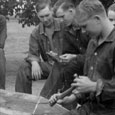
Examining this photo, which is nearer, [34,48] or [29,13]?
[34,48]

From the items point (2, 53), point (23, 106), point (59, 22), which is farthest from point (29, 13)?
point (23, 106)

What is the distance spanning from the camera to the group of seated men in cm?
333

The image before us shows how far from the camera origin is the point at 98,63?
3463 mm

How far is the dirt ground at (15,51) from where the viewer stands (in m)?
9.27

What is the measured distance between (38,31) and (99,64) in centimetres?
258

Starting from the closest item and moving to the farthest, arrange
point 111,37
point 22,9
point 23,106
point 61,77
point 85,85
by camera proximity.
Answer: point 85,85
point 111,37
point 23,106
point 61,77
point 22,9

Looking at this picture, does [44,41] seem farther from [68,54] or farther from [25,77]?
[68,54]

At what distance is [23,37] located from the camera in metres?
19.6

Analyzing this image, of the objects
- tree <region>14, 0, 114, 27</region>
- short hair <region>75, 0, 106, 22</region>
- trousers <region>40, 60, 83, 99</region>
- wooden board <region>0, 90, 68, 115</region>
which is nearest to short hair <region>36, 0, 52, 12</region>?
trousers <region>40, 60, 83, 99</region>

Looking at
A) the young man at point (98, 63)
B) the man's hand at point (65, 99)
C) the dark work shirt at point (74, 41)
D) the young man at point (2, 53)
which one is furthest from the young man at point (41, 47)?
the young man at point (98, 63)

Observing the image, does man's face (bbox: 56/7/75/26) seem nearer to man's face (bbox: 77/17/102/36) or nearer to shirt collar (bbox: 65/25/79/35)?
shirt collar (bbox: 65/25/79/35)

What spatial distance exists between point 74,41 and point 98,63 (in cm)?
176

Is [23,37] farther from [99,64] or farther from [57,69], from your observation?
[99,64]

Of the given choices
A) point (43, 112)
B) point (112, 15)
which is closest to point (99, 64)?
point (43, 112)
